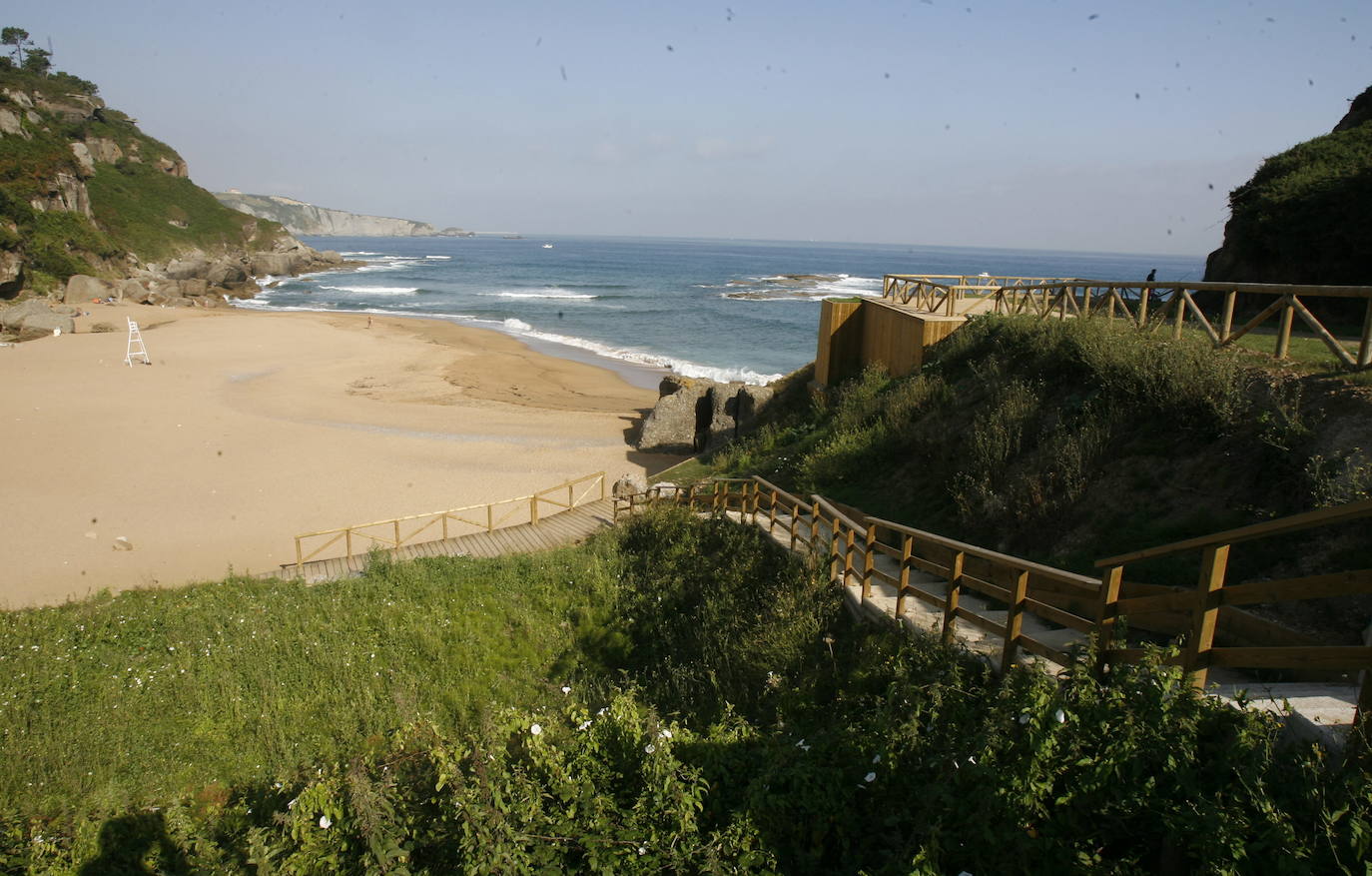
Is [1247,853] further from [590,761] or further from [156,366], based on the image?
[156,366]

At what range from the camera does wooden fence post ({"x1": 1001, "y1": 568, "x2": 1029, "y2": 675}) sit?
521cm

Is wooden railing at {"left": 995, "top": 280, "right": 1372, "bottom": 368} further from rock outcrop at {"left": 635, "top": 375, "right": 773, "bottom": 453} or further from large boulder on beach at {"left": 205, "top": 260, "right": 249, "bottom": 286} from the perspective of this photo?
large boulder on beach at {"left": 205, "top": 260, "right": 249, "bottom": 286}

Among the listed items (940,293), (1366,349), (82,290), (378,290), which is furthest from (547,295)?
(1366,349)

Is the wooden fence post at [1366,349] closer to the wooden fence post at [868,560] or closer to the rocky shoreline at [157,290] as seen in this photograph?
the wooden fence post at [868,560]

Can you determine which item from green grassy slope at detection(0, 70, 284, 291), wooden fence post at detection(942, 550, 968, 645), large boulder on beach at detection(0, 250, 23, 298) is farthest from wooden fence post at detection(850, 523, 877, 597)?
green grassy slope at detection(0, 70, 284, 291)

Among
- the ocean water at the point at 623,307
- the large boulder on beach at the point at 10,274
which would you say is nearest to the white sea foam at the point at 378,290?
the ocean water at the point at 623,307

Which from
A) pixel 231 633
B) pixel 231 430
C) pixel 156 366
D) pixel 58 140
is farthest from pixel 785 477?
pixel 58 140

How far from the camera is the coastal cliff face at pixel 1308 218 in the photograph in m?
15.2

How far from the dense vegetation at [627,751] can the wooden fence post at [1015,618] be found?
7.4 inches

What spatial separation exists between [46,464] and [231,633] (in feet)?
44.7

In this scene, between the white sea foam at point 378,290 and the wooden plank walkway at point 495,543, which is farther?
the white sea foam at point 378,290

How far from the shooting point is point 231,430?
73.8 feet

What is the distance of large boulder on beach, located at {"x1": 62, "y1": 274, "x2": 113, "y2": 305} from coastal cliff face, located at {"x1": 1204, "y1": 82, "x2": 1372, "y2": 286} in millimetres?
59862

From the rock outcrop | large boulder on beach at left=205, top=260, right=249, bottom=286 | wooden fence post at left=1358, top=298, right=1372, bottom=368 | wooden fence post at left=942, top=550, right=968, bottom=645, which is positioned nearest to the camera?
wooden fence post at left=942, top=550, right=968, bottom=645
